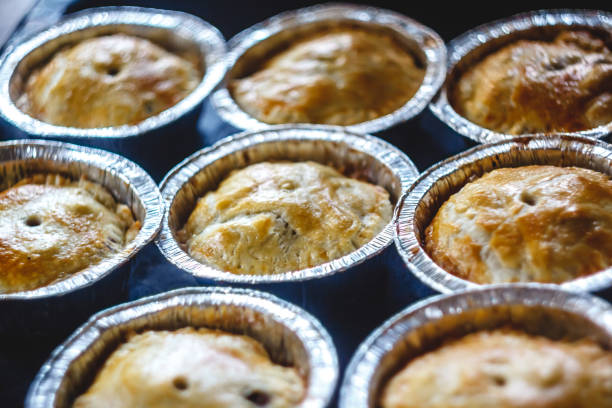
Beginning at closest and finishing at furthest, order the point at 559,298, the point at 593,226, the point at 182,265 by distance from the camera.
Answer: the point at 559,298, the point at 593,226, the point at 182,265

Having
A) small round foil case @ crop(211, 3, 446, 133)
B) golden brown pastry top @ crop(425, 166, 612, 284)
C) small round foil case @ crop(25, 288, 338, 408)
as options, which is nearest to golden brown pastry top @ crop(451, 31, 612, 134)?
small round foil case @ crop(211, 3, 446, 133)

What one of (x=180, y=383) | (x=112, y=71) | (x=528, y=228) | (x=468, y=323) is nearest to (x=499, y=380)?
(x=468, y=323)

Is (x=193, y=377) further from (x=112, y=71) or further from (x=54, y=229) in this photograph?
(x=112, y=71)

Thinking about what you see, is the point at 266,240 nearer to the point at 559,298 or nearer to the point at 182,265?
the point at 182,265

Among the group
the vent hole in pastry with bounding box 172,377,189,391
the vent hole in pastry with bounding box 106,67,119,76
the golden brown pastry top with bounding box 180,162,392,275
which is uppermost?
the vent hole in pastry with bounding box 106,67,119,76

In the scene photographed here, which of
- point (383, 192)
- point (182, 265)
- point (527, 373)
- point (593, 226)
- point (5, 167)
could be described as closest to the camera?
point (527, 373)

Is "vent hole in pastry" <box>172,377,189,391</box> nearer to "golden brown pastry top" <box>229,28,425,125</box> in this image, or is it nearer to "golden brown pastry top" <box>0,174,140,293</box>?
"golden brown pastry top" <box>0,174,140,293</box>

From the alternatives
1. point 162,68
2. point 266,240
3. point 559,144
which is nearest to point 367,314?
point 266,240
